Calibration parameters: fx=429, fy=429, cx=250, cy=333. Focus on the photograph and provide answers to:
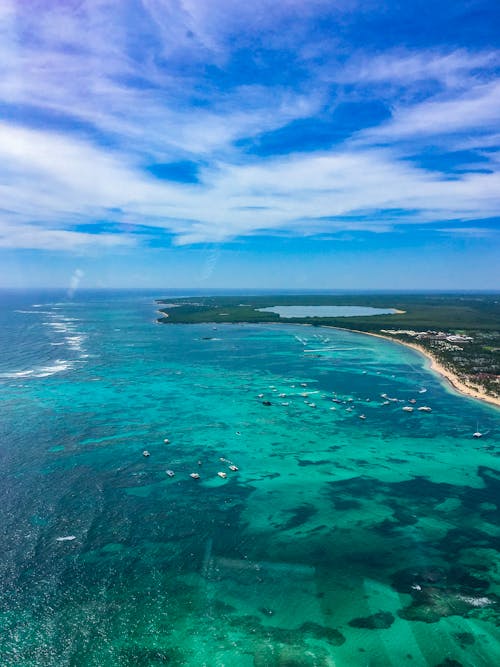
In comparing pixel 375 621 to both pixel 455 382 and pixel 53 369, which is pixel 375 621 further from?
pixel 53 369

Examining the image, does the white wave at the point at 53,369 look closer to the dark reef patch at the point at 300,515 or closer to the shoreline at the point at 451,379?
the dark reef patch at the point at 300,515

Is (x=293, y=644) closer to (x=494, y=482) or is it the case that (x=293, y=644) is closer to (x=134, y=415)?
(x=494, y=482)

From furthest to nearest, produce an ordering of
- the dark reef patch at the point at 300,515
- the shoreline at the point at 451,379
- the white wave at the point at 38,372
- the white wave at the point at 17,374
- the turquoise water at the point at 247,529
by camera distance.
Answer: the white wave at the point at 38,372 < the white wave at the point at 17,374 < the shoreline at the point at 451,379 < the dark reef patch at the point at 300,515 < the turquoise water at the point at 247,529

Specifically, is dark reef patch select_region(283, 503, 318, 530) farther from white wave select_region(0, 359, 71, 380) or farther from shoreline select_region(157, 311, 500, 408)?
white wave select_region(0, 359, 71, 380)

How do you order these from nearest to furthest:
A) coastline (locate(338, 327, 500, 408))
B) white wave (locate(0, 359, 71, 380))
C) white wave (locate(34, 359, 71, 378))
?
coastline (locate(338, 327, 500, 408)) < white wave (locate(0, 359, 71, 380)) < white wave (locate(34, 359, 71, 378))

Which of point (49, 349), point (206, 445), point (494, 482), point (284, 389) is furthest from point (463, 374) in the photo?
point (49, 349)

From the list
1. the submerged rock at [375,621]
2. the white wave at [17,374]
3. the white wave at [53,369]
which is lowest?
the submerged rock at [375,621]

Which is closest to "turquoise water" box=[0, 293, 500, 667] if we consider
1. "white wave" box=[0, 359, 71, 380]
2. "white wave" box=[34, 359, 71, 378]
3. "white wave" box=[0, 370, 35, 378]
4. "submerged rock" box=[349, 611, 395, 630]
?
"submerged rock" box=[349, 611, 395, 630]

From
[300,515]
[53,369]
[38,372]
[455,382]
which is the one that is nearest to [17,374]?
[38,372]

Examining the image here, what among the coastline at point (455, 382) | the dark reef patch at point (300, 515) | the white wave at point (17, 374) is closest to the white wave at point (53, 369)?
the white wave at point (17, 374)
